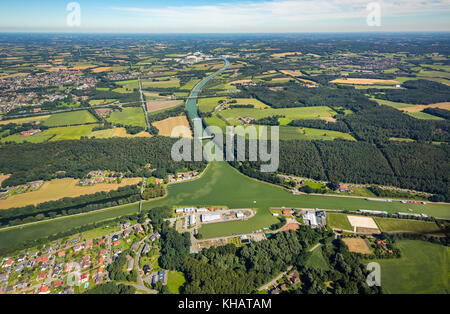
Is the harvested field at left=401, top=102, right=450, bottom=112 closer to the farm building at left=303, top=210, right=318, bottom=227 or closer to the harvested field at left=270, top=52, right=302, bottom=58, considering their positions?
the farm building at left=303, top=210, right=318, bottom=227

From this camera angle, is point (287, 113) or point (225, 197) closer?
point (225, 197)

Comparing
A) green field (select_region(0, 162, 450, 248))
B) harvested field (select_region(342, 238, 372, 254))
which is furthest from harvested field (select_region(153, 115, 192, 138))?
harvested field (select_region(342, 238, 372, 254))

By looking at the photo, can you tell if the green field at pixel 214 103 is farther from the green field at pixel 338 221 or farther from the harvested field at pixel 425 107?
the green field at pixel 338 221

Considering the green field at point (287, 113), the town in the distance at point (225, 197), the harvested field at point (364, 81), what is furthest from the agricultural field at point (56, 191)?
the harvested field at point (364, 81)

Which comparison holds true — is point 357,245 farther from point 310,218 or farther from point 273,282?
point 273,282

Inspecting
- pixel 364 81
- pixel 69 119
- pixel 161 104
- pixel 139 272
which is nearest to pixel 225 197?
pixel 139 272

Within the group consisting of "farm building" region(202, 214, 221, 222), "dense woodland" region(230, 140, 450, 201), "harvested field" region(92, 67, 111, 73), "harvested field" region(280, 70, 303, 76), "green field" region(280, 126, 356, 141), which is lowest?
"farm building" region(202, 214, 221, 222)
